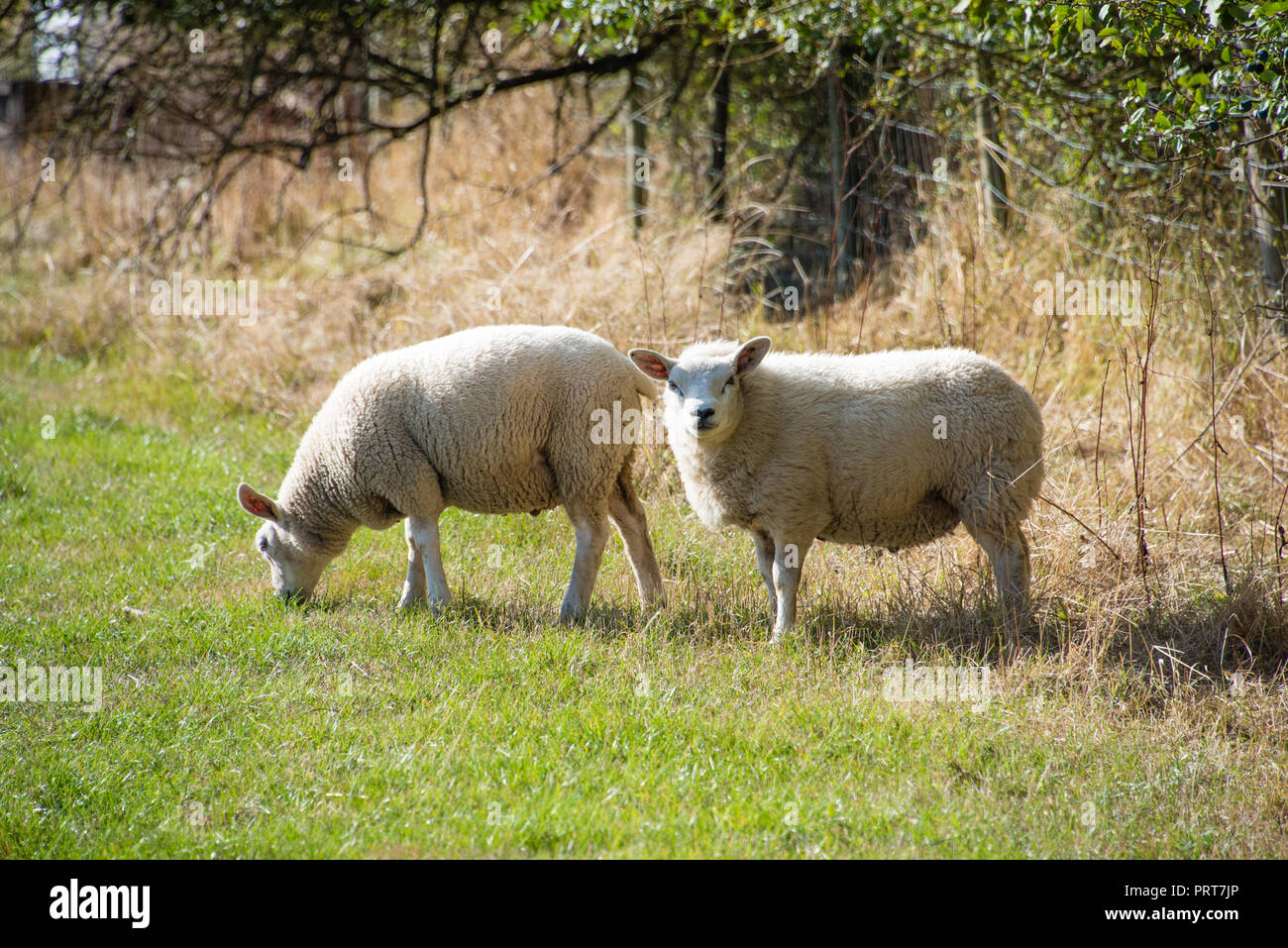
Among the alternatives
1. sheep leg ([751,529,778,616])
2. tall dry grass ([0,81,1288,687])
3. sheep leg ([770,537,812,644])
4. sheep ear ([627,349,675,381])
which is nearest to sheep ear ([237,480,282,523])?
sheep ear ([627,349,675,381])

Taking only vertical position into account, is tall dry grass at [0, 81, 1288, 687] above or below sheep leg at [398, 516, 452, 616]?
above

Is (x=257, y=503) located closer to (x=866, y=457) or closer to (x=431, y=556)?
(x=431, y=556)

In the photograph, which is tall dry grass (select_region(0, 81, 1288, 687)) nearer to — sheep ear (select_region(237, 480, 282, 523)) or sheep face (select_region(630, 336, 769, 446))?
sheep face (select_region(630, 336, 769, 446))

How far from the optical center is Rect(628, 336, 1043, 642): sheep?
5.30 m

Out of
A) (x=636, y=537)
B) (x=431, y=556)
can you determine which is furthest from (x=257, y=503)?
(x=636, y=537)

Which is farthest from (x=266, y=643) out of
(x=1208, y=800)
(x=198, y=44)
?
(x=198, y=44)

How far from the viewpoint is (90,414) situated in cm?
989

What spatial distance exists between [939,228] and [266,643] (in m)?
6.32

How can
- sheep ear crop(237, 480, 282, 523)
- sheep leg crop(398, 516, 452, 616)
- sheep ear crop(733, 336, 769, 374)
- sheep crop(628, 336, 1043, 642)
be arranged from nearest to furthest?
sheep crop(628, 336, 1043, 642)
sheep ear crop(733, 336, 769, 374)
sheep leg crop(398, 516, 452, 616)
sheep ear crop(237, 480, 282, 523)

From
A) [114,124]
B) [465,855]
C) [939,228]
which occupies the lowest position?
[465,855]

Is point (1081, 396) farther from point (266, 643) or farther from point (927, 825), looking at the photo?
point (266, 643)

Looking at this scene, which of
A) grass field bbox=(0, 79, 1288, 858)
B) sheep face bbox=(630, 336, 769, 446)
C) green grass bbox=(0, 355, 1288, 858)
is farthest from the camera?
sheep face bbox=(630, 336, 769, 446)

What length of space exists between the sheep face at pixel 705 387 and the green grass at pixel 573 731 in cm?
100

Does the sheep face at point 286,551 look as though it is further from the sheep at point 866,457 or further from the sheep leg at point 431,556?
the sheep at point 866,457
